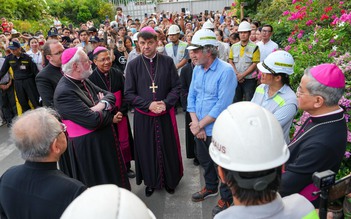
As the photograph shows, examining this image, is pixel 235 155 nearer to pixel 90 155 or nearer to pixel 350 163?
pixel 90 155

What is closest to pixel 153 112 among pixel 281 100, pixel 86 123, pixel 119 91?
pixel 119 91

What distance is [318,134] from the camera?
6.87ft

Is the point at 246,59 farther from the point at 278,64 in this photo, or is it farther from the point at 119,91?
the point at 278,64

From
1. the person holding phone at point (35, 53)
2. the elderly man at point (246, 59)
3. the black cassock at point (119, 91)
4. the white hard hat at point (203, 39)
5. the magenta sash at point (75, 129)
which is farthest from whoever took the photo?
the person holding phone at point (35, 53)

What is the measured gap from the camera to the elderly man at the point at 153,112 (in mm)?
3936

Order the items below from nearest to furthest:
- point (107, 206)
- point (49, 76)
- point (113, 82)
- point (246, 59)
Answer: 1. point (107, 206)
2. point (49, 76)
3. point (113, 82)
4. point (246, 59)

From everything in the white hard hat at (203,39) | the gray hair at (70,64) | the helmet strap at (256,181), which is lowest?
the helmet strap at (256,181)

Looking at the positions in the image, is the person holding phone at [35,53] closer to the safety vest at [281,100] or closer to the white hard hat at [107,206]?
the safety vest at [281,100]

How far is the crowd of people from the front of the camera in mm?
1445

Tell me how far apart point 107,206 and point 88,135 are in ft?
7.99

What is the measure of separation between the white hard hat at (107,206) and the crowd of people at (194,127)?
21mm

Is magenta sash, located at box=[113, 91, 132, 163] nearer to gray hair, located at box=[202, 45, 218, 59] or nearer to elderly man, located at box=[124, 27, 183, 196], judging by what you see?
elderly man, located at box=[124, 27, 183, 196]

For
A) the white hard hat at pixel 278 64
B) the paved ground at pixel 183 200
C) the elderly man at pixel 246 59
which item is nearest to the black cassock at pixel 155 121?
the paved ground at pixel 183 200

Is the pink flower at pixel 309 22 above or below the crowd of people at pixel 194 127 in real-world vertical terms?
above
